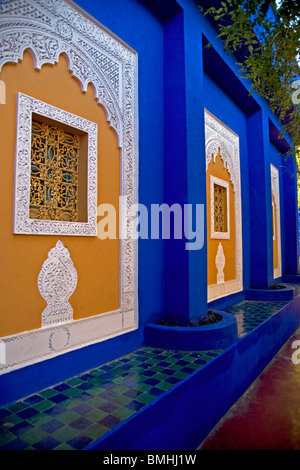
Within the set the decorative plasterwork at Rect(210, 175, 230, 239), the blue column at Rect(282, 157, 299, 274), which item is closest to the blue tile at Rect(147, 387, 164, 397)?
the decorative plasterwork at Rect(210, 175, 230, 239)

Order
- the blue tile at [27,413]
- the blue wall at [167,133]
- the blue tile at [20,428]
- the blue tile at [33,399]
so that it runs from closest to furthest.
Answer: the blue tile at [20,428] < the blue tile at [27,413] < the blue tile at [33,399] < the blue wall at [167,133]

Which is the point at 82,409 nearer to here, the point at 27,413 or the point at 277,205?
the point at 27,413

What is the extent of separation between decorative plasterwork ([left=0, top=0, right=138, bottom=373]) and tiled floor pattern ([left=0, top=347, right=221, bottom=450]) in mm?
231

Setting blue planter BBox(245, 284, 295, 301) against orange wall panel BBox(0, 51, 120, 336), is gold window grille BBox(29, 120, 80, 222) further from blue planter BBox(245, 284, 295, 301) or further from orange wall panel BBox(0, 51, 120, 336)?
blue planter BBox(245, 284, 295, 301)

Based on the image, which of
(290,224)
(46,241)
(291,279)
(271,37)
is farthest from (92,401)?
(290,224)

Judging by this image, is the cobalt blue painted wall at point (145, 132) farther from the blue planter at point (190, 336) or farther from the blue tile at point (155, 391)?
the blue tile at point (155, 391)

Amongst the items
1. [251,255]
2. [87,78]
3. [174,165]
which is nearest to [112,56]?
[87,78]

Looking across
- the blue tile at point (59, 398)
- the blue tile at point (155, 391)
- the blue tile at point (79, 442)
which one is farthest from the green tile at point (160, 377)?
the blue tile at point (79, 442)

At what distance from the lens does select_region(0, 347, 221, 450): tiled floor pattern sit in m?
1.45

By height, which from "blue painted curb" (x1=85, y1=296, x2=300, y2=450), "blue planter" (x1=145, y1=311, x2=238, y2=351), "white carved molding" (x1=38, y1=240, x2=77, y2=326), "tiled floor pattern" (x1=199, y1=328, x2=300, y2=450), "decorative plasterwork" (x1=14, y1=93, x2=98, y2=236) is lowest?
"tiled floor pattern" (x1=199, y1=328, x2=300, y2=450)

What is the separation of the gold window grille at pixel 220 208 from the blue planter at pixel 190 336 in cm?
197

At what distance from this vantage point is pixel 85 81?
233 centimetres

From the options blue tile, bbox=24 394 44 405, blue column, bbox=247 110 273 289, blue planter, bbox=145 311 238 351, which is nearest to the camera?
blue tile, bbox=24 394 44 405

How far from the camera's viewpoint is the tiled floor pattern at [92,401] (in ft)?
4.76
